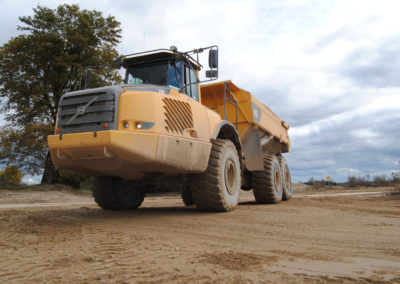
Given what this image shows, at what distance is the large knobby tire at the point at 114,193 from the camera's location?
23.0ft

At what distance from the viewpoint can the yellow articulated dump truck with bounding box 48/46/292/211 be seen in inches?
191

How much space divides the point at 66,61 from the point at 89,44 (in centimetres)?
218

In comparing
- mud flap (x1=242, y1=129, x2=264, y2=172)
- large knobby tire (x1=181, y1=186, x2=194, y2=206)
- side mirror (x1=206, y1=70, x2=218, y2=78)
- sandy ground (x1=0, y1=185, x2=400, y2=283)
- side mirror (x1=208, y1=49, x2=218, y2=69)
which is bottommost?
sandy ground (x1=0, y1=185, x2=400, y2=283)

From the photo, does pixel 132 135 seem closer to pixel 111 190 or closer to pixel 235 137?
pixel 111 190

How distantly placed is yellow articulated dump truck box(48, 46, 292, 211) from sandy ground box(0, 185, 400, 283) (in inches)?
35.0

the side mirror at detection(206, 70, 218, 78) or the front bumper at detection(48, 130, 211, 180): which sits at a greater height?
the side mirror at detection(206, 70, 218, 78)

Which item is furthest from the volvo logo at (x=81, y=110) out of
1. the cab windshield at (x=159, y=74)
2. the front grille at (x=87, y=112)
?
the cab windshield at (x=159, y=74)

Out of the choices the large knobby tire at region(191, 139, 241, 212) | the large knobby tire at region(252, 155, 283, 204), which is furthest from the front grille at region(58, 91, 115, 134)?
the large knobby tire at region(252, 155, 283, 204)

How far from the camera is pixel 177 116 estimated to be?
17.8ft

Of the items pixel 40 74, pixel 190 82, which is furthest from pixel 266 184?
pixel 40 74

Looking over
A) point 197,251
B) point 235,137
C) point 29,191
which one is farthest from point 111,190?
point 29,191

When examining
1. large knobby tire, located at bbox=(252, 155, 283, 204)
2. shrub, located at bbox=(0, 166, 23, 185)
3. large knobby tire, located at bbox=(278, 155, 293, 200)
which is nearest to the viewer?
large knobby tire, located at bbox=(252, 155, 283, 204)

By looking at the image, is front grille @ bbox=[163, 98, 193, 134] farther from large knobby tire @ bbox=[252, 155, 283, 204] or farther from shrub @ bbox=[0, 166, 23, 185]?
shrub @ bbox=[0, 166, 23, 185]

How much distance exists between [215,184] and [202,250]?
8.78 ft
